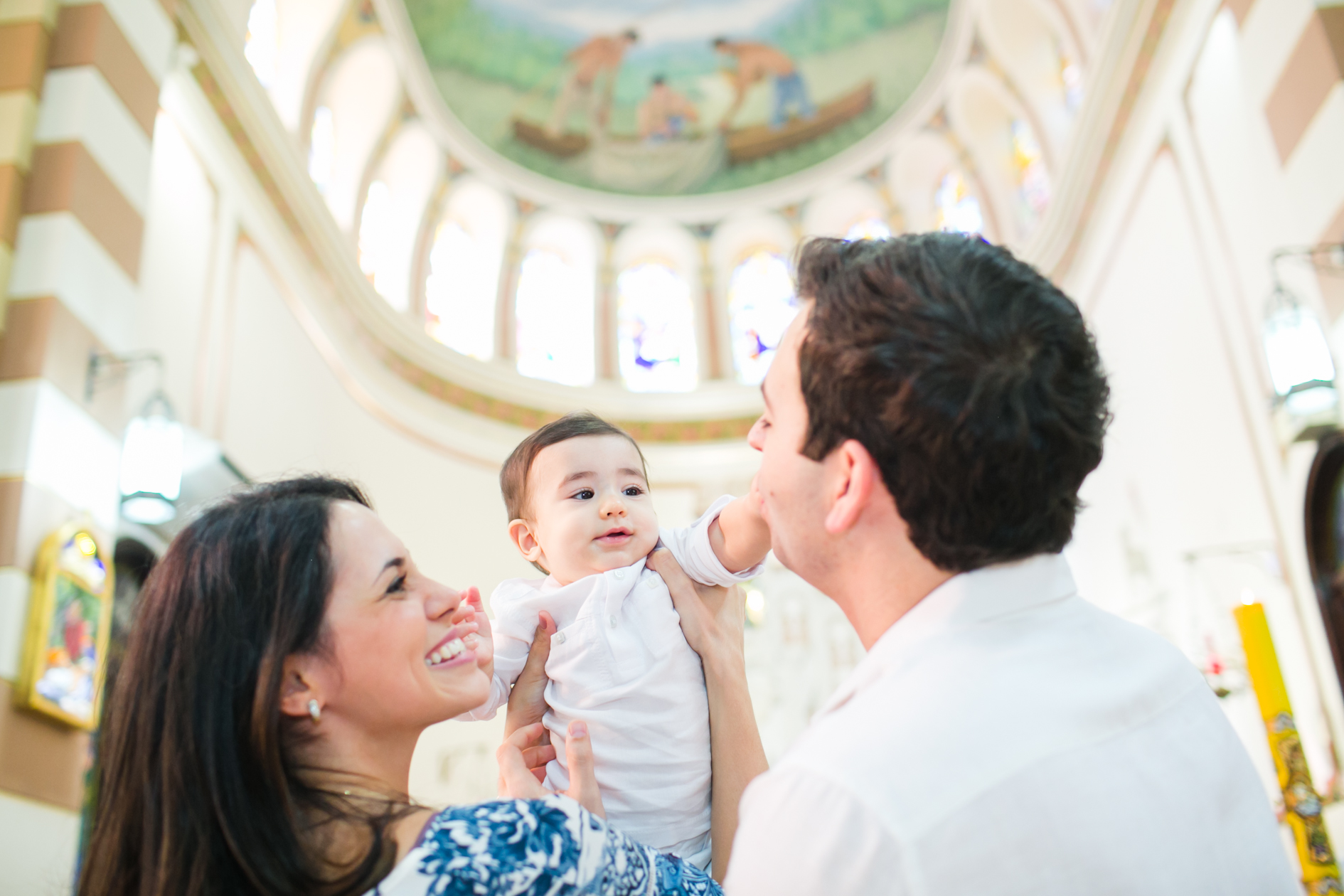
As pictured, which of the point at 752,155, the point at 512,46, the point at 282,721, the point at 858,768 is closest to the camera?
the point at 858,768

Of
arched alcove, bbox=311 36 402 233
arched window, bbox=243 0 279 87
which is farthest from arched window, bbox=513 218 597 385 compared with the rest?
arched window, bbox=243 0 279 87

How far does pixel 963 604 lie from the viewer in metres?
1.46

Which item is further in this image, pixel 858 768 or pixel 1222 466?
pixel 1222 466

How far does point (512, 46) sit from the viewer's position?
13.2m

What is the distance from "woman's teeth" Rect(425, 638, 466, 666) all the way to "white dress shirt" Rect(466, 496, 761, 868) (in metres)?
0.49

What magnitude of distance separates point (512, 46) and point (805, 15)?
357 cm

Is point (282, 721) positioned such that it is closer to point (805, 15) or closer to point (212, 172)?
point (212, 172)

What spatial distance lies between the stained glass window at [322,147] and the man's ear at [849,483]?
29.8 ft

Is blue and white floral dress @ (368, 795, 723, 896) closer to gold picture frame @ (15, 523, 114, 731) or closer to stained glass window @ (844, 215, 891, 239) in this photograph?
gold picture frame @ (15, 523, 114, 731)

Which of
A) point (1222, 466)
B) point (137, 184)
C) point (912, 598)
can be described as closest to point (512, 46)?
point (137, 184)

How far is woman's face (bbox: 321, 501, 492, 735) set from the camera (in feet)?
5.71

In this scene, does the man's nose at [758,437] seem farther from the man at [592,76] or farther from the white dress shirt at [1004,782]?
the man at [592,76]

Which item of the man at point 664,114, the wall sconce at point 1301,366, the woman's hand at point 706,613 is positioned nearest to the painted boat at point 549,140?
the man at point 664,114

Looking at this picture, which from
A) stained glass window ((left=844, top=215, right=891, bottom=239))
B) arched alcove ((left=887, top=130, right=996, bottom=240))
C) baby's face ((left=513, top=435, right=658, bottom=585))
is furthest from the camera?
stained glass window ((left=844, top=215, right=891, bottom=239))
